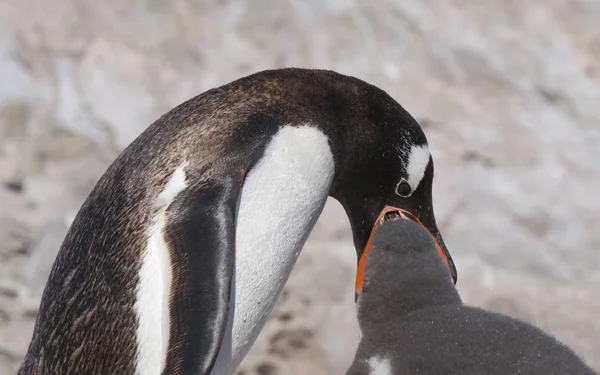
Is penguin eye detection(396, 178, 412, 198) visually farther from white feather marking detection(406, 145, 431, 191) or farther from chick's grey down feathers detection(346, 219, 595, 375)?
chick's grey down feathers detection(346, 219, 595, 375)

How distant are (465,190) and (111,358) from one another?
2.72 metres

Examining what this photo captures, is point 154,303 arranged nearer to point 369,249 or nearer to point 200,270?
point 200,270

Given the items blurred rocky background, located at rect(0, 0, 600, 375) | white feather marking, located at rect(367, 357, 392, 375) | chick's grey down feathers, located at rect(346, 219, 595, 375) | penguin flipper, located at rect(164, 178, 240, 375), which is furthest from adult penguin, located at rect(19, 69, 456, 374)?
blurred rocky background, located at rect(0, 0, 600, 375)

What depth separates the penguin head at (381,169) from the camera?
2211 millimetres

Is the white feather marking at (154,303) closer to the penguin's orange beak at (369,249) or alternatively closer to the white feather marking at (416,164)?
the penguin's orange beak at (369,249)

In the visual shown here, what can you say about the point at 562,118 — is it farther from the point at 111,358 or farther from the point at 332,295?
the point at 111,358

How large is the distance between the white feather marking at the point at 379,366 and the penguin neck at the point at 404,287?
140 mm

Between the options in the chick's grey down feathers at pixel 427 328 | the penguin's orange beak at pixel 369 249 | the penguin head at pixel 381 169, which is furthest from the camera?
the penguin head at pixel 381 169

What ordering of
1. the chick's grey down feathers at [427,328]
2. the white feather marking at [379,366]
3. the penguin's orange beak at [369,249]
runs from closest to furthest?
1. the chick's grey down feathers at [427,328]
2. the white feather marking at [379,366]
3. the penguin's orange beak at [369,249]

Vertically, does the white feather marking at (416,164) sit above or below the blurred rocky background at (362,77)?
below

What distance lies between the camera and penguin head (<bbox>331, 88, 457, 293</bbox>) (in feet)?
7.25

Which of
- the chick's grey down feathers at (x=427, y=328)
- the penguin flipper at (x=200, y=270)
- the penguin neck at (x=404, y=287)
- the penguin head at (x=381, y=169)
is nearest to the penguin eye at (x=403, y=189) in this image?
the penguin head at (x=381, y=169)

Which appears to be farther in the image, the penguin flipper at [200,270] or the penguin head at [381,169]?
the penguin head at [381,169]

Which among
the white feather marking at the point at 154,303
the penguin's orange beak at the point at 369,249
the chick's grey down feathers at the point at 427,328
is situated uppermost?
the penguin's orange beak at the point at 369,249
